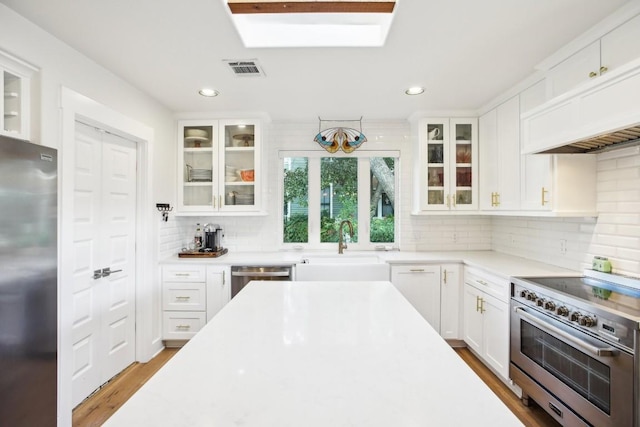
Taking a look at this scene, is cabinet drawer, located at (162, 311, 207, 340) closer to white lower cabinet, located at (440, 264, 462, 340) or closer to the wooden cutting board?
the wooden cutting board

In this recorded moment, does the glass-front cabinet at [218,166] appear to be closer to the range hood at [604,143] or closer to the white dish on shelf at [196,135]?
the white dish on shelf at [196,135]

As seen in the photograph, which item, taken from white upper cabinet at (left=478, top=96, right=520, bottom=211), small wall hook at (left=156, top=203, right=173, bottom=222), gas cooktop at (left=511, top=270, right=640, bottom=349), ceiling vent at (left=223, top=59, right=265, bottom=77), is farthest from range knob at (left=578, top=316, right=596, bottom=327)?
small wall hook at (left=156, top=203, right=173, bottom=222)

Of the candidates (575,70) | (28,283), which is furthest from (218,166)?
(575,70)

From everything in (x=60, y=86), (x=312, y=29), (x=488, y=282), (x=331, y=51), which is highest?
(x=312, y=29)

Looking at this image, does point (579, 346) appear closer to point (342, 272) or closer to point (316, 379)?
point (316, 379)

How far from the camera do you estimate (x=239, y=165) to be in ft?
10.9

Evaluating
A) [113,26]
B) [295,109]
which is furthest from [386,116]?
[113,26]

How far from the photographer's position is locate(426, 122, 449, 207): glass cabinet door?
10.6ft

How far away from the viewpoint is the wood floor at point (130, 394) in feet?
6.62

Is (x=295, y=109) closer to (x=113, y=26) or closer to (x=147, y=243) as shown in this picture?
(x=113, y=26)

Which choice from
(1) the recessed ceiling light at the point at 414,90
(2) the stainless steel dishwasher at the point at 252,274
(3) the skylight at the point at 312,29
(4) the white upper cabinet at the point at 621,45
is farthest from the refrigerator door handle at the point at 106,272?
(4) the white upper cabinet at the point at 621,45

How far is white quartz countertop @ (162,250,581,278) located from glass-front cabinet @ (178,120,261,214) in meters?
0.54

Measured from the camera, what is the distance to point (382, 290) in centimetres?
171

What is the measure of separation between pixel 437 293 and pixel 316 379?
244 centimetres
